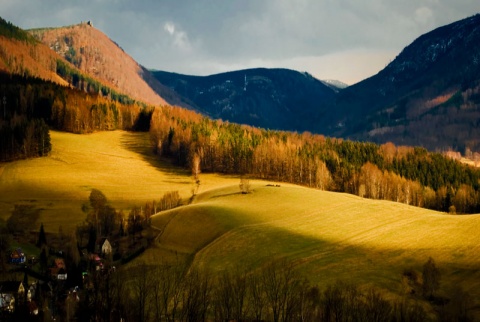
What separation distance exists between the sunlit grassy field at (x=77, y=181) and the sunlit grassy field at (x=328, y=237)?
2621 centimetres

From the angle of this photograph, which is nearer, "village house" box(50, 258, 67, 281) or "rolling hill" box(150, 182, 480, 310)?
"rolling hill" box(150, 182, 480, 310)

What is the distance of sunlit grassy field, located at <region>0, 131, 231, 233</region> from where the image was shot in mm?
130500

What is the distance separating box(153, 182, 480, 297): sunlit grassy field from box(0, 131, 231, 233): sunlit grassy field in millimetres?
26211

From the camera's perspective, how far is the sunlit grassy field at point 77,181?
5138 inches

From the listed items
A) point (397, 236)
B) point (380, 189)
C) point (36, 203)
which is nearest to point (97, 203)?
point (36, 203)

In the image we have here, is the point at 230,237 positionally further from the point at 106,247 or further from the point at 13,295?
the point at 13,295

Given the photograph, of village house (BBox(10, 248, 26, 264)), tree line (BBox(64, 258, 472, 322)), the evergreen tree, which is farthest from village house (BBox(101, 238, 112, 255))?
tree line (BBox(64, 258, 472, 322))

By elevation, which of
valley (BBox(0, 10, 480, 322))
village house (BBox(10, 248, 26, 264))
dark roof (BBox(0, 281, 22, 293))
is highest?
valley (BBox(0, 10, 480, 322))

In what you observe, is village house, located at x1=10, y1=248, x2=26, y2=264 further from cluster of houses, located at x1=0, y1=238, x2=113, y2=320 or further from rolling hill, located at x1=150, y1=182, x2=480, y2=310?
rolling hill, located at x1=150, y1=182, x2=480, y2=310

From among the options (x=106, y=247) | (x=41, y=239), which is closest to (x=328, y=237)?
(x=106, y=247)

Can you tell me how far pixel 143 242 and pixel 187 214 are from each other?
13356 mm

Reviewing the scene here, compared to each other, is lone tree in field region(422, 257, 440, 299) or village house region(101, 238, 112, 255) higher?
lone tree in field region(422, 257, 440, 299)

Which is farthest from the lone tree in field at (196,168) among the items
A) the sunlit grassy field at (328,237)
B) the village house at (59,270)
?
the village house at (59,270)

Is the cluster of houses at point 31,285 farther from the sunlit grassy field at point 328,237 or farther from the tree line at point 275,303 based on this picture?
the sunlit grassy field at point 328,237
